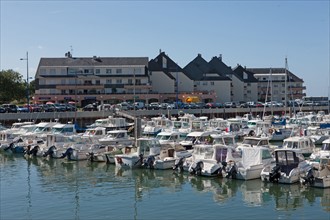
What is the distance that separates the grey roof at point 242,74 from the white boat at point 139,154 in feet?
278

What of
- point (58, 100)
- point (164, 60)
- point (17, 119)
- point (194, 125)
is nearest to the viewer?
point (194, 125)

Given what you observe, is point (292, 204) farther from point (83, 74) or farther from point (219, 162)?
→ point (83, 74)

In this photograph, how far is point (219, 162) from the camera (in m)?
36.7

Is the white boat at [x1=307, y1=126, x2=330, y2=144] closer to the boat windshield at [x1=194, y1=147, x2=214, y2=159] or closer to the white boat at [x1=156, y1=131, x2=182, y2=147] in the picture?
the white boat at [x1=156, y1=131, x2=182, y2=147]

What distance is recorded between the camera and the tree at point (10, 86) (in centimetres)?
9762

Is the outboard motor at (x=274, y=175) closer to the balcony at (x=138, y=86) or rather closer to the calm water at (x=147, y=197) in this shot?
the calm water at (x=147, y=197)

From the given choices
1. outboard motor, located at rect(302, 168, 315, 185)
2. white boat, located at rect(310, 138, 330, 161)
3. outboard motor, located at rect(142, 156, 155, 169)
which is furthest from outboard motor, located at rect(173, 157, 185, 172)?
outboard motor, located at rect(302, 168, 315, 185)

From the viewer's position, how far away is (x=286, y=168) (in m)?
33.5

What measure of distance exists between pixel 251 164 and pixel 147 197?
8470 mm

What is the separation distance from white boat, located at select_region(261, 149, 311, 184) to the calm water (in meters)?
0.50

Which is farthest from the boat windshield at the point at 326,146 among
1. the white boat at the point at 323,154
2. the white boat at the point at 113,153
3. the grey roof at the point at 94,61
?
the grey roof at the point at 94,61

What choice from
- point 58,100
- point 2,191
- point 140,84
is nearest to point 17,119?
point 58,100

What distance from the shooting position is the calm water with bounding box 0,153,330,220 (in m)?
26.9

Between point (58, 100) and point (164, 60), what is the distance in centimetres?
3079
